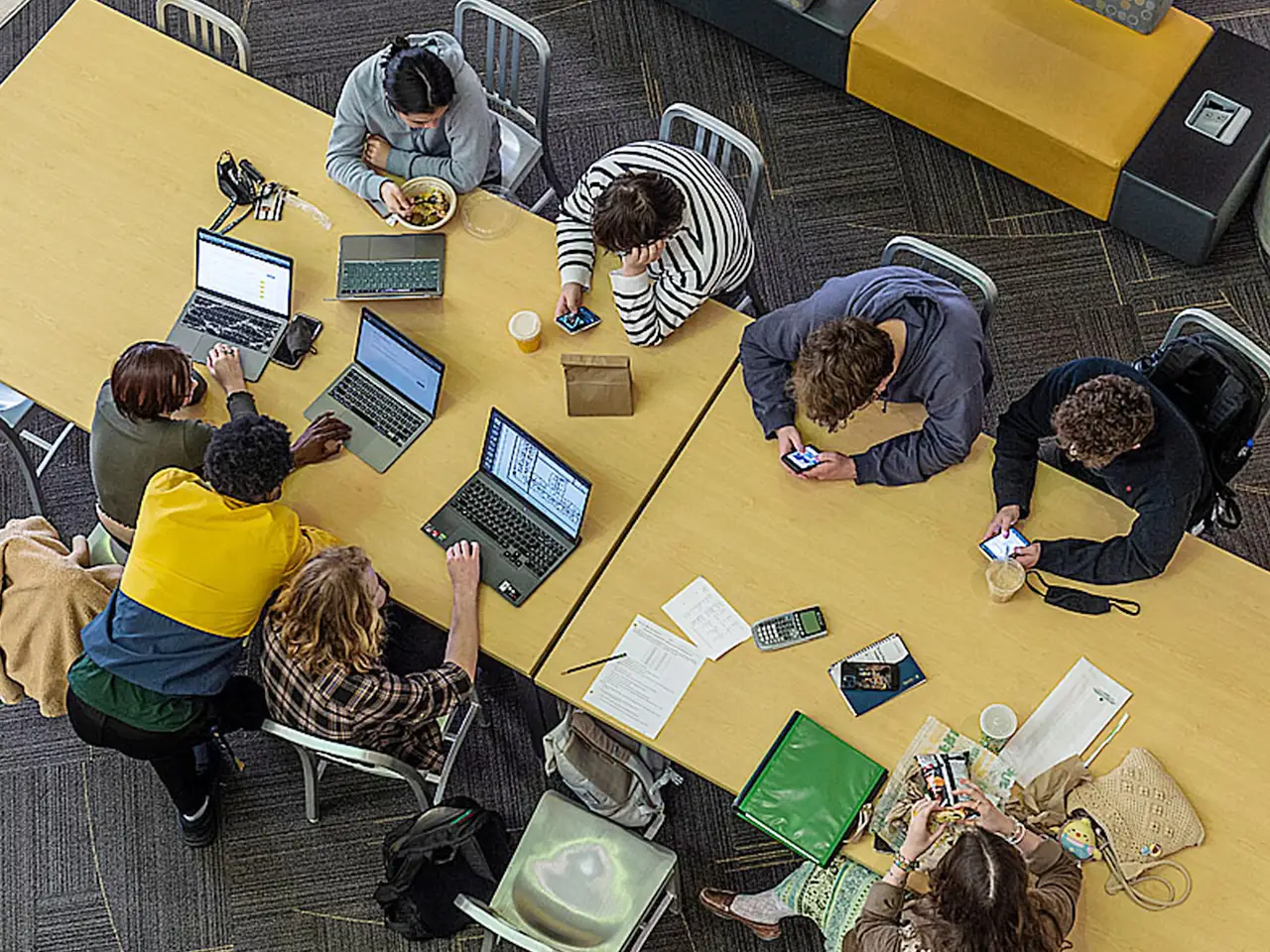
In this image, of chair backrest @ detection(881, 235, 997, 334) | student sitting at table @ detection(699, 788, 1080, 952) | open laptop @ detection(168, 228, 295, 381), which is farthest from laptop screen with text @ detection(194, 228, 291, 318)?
student sitting at table @ detection(699, 788, 1080, 952)

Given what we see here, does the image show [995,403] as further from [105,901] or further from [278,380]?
[105,901]

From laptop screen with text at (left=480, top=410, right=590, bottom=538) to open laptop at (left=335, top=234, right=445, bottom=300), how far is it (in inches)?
20.1

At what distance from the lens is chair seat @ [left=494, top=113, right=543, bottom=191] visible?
4.24 meters

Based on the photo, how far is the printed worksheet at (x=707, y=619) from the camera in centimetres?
326

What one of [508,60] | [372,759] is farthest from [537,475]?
[508,60]

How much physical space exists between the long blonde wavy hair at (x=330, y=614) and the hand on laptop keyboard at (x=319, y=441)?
0.42 metres

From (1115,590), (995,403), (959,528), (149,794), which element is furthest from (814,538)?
(149,794)

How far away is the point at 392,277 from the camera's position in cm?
373

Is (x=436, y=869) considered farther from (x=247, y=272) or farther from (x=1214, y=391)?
(x=1214, y=391)

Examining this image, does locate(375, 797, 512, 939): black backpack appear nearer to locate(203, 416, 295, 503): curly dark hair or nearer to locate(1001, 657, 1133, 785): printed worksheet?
Result: locate(203, 416, 295, 503): curly dark hair

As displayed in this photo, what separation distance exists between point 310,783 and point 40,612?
0.88 metres

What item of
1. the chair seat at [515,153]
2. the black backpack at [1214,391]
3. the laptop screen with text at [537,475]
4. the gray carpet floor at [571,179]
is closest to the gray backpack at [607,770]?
the gray carpet floor at [571,179]

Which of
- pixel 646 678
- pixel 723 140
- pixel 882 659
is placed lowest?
pixel 646 678

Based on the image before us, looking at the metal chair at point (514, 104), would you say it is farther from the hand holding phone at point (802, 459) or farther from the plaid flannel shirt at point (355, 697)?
the plaid flannel shirt at point (355, 697)
